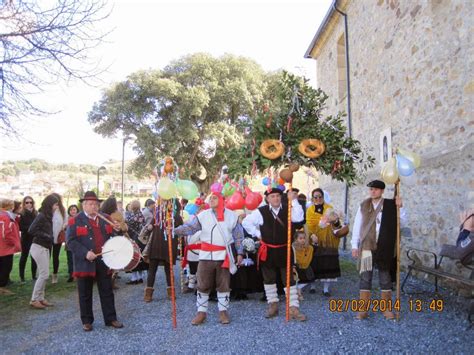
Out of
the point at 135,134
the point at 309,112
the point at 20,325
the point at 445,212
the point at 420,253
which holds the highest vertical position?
the point at 135,134

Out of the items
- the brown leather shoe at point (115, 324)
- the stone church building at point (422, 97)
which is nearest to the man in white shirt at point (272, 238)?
the stone church building at point (422, 97)

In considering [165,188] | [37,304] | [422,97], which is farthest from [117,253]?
[422,97]

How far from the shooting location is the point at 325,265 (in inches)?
263

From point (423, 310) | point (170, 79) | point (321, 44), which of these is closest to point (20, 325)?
point (423, 310)

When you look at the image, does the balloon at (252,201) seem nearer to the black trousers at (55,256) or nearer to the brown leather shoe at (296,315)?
the brown leather shoe at (296,315)

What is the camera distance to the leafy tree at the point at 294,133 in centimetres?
557

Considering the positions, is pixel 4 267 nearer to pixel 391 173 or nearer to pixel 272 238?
pixel 272 238

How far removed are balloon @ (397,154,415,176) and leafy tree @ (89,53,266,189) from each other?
1539cm

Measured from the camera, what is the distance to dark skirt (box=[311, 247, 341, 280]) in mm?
6664

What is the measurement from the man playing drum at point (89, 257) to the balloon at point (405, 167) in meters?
3.85

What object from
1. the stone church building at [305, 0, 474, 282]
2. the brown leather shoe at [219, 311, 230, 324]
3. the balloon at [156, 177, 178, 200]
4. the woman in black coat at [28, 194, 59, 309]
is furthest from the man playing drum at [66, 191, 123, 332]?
the stone church building at [305, 0, 474, 282]

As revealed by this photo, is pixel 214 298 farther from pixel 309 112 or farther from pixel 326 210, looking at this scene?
pixel 309 112

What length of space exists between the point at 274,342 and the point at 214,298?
2.34 m

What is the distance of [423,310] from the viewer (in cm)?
560
